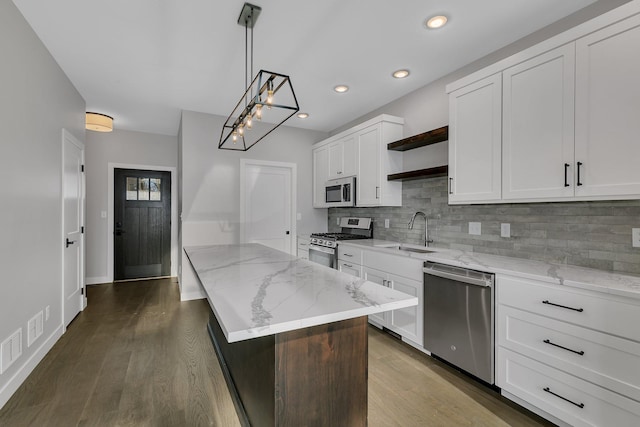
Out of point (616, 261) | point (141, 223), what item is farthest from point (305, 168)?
point (616, 261)

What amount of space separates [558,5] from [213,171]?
4.00m

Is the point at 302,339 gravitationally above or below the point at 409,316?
above

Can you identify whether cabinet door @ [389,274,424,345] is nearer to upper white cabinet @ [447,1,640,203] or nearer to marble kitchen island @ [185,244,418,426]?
upper white cabinet @ [447,1,640,203]

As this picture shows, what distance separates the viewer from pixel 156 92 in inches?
138

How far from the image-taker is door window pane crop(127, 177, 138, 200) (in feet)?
17.0

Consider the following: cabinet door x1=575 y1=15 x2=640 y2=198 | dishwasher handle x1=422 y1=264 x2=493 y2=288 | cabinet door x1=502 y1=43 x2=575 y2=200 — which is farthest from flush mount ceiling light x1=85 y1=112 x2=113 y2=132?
cabinet door x1=575 y1=15 x2=640 y2=198

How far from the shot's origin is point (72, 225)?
3217mm

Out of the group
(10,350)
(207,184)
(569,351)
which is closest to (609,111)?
(569,351)

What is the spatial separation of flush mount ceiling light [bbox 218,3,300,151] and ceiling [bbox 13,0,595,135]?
98mm

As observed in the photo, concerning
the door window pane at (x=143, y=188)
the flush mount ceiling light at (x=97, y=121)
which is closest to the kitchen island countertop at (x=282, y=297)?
the flush mount ceiling light at (x=97, y=121)

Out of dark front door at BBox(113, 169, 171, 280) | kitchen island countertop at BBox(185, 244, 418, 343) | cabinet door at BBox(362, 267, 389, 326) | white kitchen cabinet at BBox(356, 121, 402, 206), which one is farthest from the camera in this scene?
dark front door at BBox(113, 169, 171, 280)

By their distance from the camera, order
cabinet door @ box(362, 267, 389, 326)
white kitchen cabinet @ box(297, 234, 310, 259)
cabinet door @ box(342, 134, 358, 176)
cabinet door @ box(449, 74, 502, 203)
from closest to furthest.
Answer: cabinet door @ box(449, 74, 502, 203) < cabinet door @ box(362, 267, 389, 326) < cabinet door @ box(342, 134, 358, 176) < white kitchen cabinet @ box(297, 234, 310, 259)

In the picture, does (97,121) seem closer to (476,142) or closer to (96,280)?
(96,280)

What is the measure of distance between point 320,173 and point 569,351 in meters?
3.71
